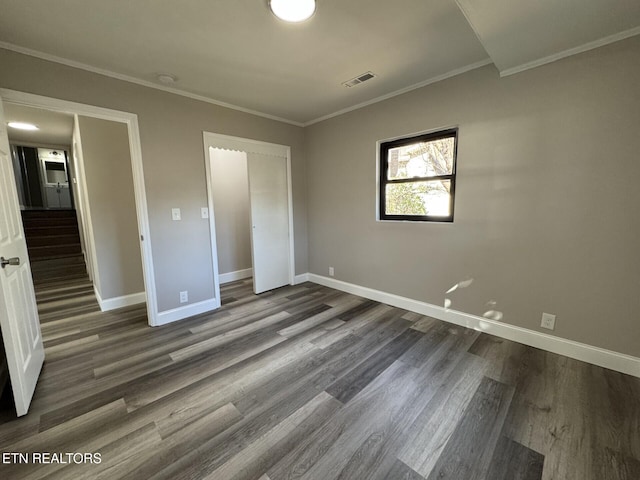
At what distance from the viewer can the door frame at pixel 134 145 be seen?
6.84 ft

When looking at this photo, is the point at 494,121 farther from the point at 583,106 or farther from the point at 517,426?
the point at 517,426

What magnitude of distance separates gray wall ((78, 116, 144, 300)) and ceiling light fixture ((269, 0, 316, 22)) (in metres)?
2.77

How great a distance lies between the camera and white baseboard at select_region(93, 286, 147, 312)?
3.24 meters

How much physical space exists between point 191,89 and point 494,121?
9.90 feet

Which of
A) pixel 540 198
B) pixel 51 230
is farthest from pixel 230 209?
pixel 51 230

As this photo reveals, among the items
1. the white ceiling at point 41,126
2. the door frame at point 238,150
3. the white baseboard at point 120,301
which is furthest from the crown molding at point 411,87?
the white baseboard at point 120,301

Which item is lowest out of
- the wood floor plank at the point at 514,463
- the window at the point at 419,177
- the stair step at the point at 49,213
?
the wood floor plank at the point at 514,463

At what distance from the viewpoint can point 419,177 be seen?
2852mm

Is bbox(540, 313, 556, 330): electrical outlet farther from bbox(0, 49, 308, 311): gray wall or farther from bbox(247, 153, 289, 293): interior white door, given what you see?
bbox(0, 49, 308, 311): gray wall

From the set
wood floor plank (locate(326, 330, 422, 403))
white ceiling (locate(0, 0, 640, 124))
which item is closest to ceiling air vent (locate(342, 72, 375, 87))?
white ceiling (locate(0, 0, 640, 124))

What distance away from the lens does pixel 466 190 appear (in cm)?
249

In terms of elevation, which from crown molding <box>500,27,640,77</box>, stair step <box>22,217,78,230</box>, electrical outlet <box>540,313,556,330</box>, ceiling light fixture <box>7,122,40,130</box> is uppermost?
ceiling light fixture <box>7,122,40,130</box>

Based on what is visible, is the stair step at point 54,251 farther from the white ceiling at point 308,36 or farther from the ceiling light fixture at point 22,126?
the white ceiling at point 308,36

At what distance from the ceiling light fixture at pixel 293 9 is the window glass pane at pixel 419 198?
6.28ft
